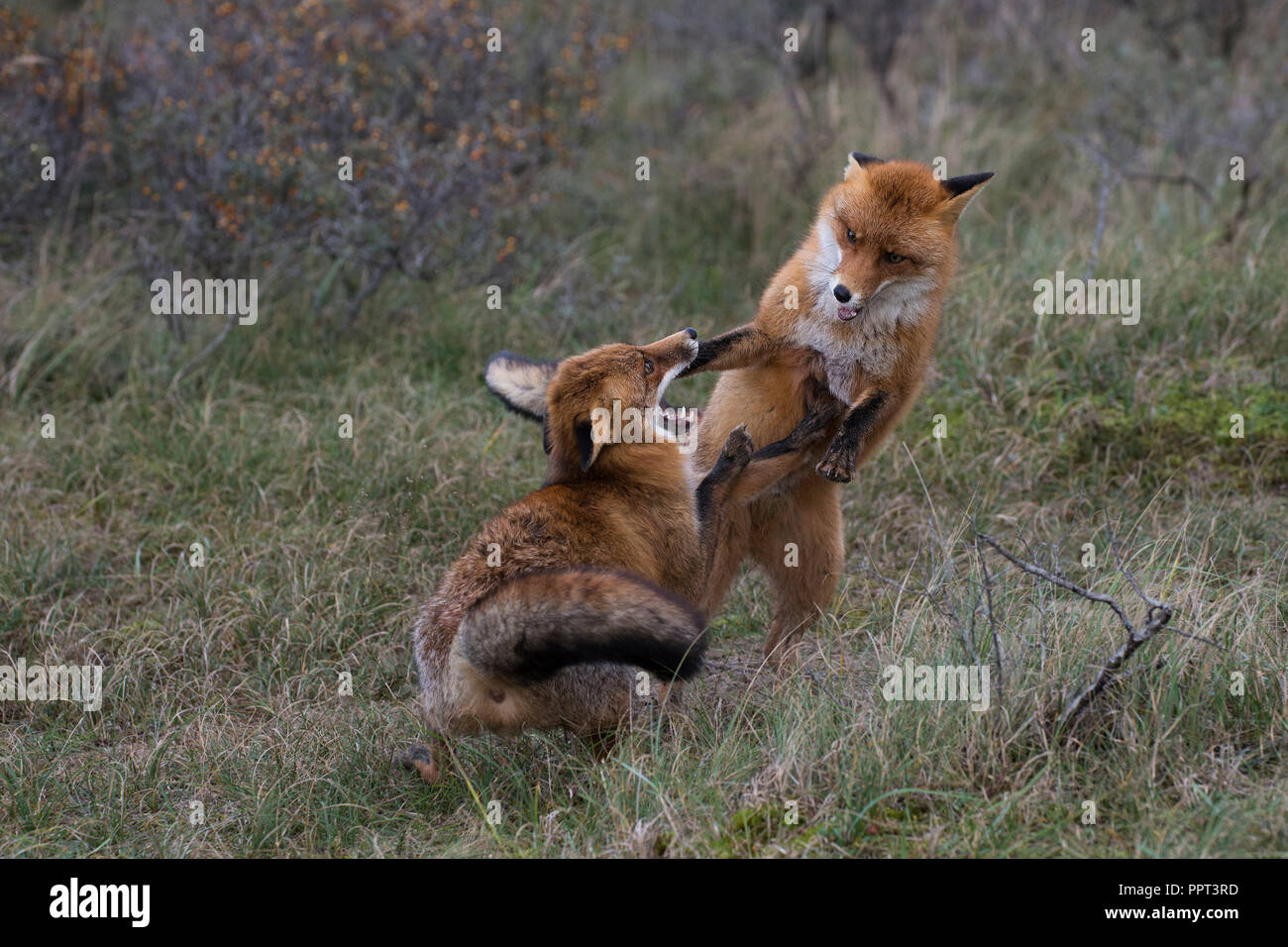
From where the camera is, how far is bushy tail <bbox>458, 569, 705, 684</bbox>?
13.1ft

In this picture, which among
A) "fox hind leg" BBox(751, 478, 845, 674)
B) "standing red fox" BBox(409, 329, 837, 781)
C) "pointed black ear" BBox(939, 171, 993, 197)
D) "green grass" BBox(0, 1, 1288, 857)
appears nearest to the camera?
"standing red fox" BBox(409, 329, 837, 781)

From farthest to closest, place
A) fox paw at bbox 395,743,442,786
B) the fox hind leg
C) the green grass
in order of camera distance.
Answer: the fox hind leg
fox paw at bbox 395,743,442,786
the green grass

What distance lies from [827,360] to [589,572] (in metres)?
1.76

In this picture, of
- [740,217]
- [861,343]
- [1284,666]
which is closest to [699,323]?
[740,217]

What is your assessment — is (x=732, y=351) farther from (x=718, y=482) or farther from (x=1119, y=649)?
(x=1119, y=649)

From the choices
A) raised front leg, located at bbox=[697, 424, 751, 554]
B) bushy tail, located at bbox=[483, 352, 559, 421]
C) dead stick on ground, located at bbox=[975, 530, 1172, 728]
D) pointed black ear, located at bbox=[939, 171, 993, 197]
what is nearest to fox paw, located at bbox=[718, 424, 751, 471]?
raised front leg, located at bbox=[697, 424, 751, 554]

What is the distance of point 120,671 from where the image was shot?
231 inches

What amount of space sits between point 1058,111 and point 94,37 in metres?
8.58

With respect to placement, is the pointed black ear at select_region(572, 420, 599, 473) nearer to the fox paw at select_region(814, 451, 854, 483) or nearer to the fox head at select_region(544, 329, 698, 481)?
the fox head at select_region(544, 329, 698, 481)

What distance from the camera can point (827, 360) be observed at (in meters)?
5.47

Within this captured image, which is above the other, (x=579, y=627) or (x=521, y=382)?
(x=521, y=382)

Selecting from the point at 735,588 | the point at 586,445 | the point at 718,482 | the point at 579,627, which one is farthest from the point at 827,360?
the point at 579,627

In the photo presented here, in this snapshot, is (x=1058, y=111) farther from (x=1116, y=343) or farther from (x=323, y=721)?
(x=323, y=721)

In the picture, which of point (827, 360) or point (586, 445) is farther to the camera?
point (827, 360)
